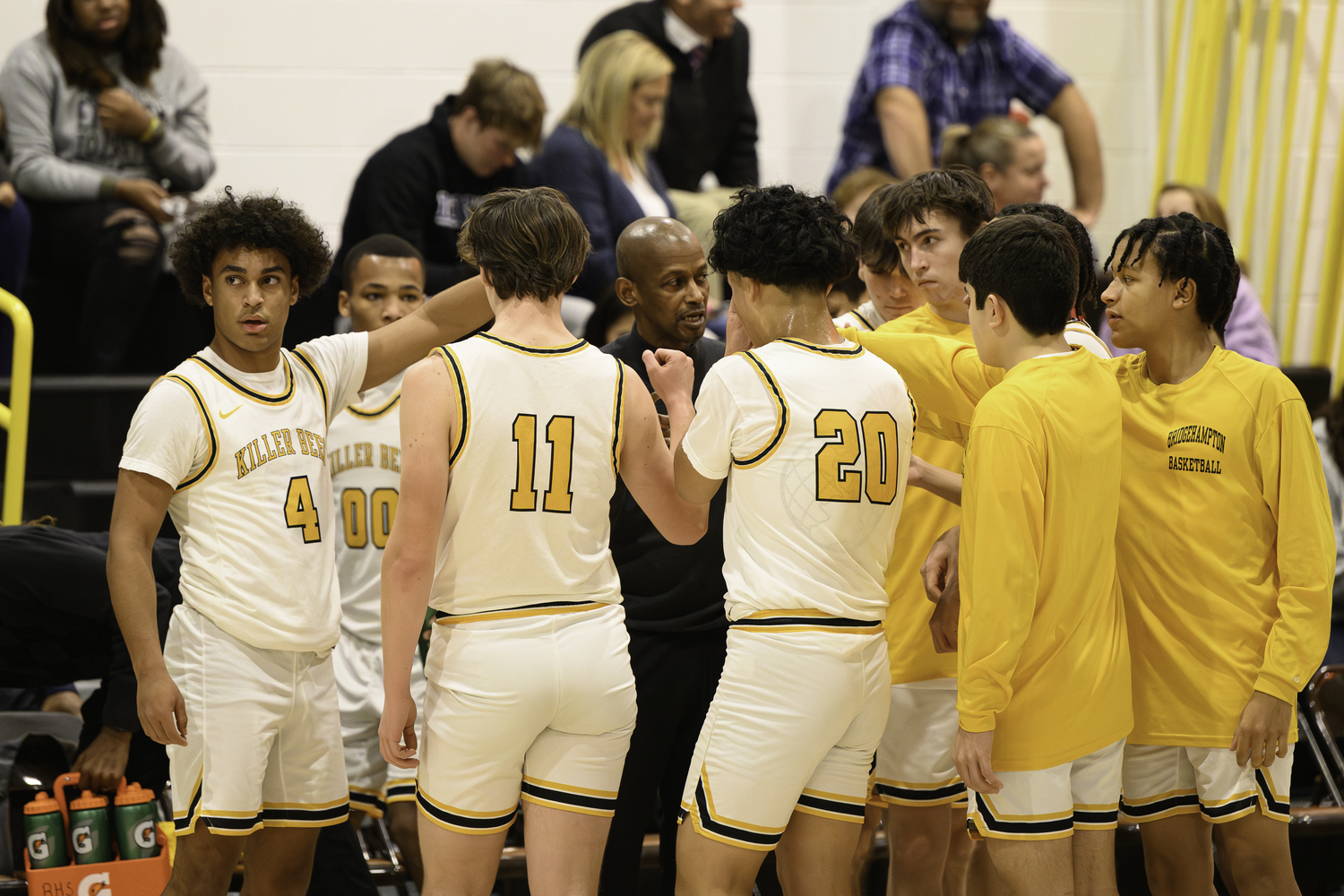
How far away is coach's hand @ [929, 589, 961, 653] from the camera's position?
2.59 metres

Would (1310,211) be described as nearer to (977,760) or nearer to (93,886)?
(977,760)

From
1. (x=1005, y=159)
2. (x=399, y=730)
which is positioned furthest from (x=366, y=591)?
(x=1005, y=159)

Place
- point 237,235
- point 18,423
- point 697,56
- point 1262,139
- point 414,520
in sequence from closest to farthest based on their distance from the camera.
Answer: point 414,520
point 237,235
point 18,423
point 697,56
point 1262,139

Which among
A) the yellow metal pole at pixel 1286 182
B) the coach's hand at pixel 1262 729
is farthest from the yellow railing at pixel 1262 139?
the coach's hand at pixel 1262 729

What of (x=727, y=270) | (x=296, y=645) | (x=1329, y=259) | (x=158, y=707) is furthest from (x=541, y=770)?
Answer: (x=1329, y=259)

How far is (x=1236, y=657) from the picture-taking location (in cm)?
254

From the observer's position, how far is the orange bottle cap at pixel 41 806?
10.2ft

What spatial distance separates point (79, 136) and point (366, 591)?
232cm

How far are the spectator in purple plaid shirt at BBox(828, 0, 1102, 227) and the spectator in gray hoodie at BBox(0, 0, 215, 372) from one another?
8.88 ft

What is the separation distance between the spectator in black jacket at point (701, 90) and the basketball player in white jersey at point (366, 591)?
210 cm

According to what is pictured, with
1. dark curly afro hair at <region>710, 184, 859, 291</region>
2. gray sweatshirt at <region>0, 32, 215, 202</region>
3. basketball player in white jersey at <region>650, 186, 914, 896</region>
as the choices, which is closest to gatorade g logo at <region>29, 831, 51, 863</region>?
basketball player in white jersey at <region>650, 186, 914, 896</region>

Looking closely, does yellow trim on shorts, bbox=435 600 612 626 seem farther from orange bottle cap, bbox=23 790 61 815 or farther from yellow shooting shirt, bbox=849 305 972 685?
orange bottle cap, bbox=23 790 61 815

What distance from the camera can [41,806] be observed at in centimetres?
311

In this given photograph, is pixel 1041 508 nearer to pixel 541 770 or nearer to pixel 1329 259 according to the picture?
pixel 541 770
